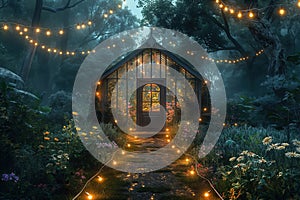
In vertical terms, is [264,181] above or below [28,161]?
below

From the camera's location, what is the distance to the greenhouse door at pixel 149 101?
16031 millimetres

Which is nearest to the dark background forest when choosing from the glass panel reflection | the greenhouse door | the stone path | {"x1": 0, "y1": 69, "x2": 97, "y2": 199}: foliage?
{"x1": 0, "y1": 69, "x2": 97, "y2": 199}: foliage

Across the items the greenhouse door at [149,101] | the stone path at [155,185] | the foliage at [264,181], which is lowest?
the stone path at [155,185]

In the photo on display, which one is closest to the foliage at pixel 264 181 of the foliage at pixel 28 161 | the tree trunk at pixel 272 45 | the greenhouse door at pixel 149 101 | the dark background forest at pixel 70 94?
the dark background forest at pixel 70 94

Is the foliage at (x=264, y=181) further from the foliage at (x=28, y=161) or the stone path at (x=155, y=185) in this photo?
the foliage at (x=28, y=161)

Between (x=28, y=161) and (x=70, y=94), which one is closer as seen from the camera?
(x=28, y=161)

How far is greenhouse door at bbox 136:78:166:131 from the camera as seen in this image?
16.0 m

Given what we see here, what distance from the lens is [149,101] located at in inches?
639

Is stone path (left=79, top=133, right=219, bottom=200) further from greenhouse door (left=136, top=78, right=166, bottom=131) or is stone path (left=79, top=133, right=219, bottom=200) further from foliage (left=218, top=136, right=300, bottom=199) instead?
greenhouse door (left=136, top=78, right=166, bottom=131)

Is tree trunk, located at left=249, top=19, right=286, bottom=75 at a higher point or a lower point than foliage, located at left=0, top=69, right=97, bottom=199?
higher

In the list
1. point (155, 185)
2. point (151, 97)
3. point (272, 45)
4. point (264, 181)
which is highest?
point (272, 45)

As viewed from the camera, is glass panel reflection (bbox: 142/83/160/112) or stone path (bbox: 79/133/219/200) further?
glass panel reflection (bbox: 142/83/160/112)

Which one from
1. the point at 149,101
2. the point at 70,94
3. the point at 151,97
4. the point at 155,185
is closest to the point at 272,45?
the point at 151,97

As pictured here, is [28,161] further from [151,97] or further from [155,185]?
[151,97]
